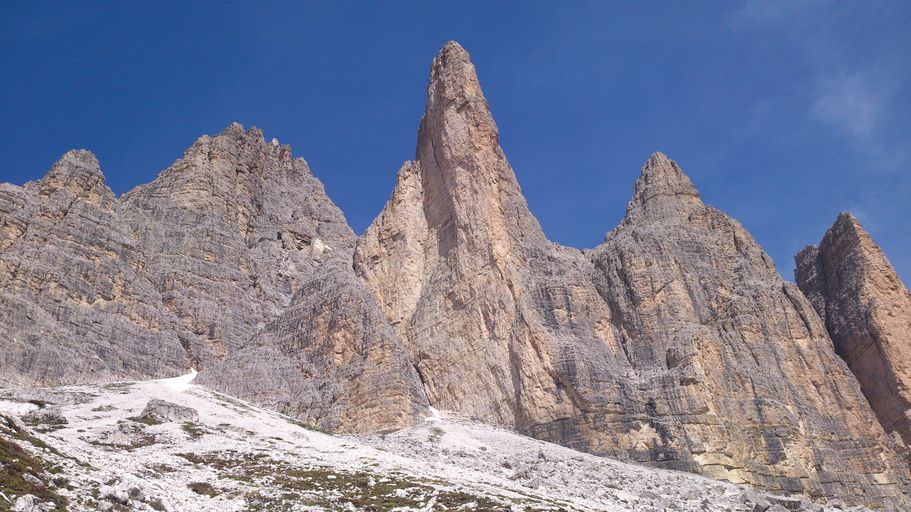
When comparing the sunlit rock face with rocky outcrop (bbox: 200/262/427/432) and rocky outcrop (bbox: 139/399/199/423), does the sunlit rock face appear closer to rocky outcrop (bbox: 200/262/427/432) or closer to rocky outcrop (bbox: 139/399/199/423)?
rocky outcrop (bbox: 200/262/427/432)

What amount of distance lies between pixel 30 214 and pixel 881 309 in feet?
289

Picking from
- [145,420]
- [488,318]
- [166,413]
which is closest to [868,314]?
[488,318]

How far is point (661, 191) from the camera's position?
4021 inches

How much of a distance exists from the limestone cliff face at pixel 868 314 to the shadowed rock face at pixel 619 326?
3763mm

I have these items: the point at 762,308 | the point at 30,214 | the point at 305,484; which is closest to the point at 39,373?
the point at 30,214

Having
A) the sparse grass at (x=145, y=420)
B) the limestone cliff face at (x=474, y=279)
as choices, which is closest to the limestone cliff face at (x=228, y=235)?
the limestone cliff face at (x=474, y=279)

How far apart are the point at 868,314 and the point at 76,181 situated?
85680mm

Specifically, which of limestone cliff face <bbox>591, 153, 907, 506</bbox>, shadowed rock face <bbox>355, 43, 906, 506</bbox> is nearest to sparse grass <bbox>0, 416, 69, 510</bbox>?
shadowed rock face <bbox>355, 43, 906, 506</bbox>

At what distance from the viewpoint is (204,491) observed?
35.8 meters

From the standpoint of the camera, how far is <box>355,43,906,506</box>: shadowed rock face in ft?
239

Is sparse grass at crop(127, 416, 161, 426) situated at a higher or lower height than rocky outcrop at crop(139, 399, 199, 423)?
lower

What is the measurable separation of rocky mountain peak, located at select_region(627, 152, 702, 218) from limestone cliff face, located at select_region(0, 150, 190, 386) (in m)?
56.2

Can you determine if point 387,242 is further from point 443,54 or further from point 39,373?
point 39,373

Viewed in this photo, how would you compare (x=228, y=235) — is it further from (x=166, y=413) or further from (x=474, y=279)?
(x=166, y=413)
